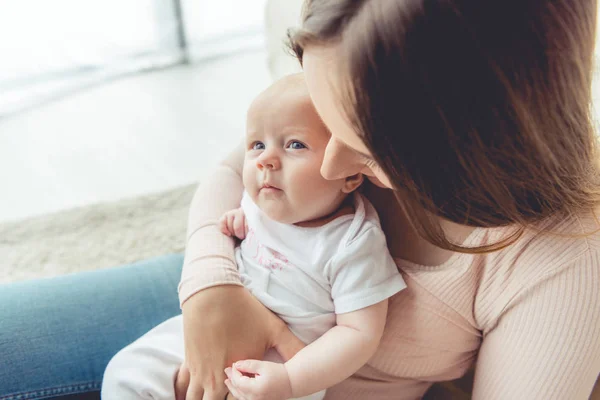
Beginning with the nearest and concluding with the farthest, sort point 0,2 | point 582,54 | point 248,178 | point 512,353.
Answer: point 582,54
point 512,353
point 248,178
point 0,2

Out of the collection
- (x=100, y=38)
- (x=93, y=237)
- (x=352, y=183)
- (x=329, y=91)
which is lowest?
(x=93, y=237)

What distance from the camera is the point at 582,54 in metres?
0.54

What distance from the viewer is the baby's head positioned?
75 cm

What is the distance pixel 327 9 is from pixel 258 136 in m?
0.26

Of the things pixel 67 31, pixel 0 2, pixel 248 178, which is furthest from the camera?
pixel 67 31

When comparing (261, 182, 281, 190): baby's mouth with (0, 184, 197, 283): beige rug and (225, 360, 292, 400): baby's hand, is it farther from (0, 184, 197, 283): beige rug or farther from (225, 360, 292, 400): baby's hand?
(0, 184, 197, 283): beige rug

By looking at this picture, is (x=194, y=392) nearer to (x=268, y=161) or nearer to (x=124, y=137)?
(x=268, y=161)

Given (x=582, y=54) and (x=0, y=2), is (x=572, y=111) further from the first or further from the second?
(x=0, y=2)

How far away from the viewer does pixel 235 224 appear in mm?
882

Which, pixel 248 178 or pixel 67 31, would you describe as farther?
pixel 67 31

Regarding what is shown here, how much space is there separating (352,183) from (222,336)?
0.25 metres

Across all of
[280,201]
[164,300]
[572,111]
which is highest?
[572,111]

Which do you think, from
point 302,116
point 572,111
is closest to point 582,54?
point 572,111

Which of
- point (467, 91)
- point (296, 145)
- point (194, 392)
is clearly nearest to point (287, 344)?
point (194, 392)
